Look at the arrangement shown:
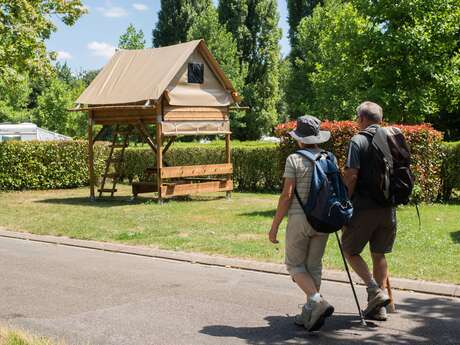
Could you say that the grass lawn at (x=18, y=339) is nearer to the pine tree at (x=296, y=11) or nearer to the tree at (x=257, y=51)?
the tree at (x=257, y=51)

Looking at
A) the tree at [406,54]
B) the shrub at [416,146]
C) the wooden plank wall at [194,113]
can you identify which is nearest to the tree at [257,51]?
the tree at [406,54]

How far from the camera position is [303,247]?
562 centimetres

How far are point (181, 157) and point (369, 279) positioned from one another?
56.9 feet

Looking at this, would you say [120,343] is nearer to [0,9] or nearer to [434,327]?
[434,327]

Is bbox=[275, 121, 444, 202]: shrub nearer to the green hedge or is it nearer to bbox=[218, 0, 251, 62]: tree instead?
the green hedge

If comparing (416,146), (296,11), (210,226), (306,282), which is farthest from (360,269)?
(296,11)

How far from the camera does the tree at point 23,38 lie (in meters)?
20.9

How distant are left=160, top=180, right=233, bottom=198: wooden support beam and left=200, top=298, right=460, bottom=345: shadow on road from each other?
1118 centimetres

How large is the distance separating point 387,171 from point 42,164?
18.1 metres

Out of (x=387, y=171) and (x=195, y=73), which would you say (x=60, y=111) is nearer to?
(x=195, y=73)

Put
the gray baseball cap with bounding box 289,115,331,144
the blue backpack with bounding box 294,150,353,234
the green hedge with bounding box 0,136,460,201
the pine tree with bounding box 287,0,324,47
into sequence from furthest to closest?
the pine tree with bounding box 287,0,324,47, the green hedge with bounding box 0,136,460,201, the gray baseball cap with bounding box 289,115,331,144, the blue backpack with bounding box 294,150,353,234

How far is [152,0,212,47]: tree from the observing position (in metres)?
53.7

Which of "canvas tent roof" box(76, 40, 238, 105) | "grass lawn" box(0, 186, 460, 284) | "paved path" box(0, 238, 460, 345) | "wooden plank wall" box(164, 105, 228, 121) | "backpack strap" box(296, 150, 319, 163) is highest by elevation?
"canvas tent roof" box(76, 40, 238, 105)

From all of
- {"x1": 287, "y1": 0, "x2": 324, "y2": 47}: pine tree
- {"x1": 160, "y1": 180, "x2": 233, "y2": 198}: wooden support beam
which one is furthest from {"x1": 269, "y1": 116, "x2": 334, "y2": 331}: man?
{"x1": 287, "y1": 0, "x2": 324, "y2": 47}: pine tree
